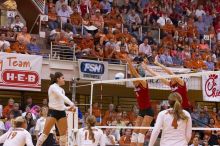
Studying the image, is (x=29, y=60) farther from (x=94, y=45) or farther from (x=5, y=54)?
(x=94, y=45)

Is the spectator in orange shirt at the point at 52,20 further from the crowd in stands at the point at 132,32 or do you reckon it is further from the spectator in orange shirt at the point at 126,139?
the spectator in orange shirt at the point at 126,139

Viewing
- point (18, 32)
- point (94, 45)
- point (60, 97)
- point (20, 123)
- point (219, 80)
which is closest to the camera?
point (20, 123)

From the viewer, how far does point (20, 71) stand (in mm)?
18297

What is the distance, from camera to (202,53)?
24.3 metres

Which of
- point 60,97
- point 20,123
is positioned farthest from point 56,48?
point 20,123

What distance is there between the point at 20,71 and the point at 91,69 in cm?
273

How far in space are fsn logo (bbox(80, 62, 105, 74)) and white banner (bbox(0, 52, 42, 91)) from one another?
172 centimetres

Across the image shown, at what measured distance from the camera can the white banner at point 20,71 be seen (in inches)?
707

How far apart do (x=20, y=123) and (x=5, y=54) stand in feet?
29.8

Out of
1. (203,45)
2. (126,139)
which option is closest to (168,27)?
(203,45)

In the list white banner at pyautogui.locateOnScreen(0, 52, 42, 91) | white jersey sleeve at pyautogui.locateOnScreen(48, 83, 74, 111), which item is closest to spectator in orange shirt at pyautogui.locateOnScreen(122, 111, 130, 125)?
white banner at pyautogui.locateOnScreen(0, 52, 42, 91)

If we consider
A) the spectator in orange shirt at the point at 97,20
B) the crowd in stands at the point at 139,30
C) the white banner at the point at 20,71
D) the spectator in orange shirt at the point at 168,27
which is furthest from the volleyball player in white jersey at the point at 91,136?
the spectator in orange shirt at the point at 168,27

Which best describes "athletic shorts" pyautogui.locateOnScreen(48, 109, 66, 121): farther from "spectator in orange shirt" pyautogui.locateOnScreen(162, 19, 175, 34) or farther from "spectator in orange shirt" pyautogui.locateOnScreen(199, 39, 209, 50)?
"spectator in orange shirt" pyautogui.locateOnScreen(199, 39, 209, 50)

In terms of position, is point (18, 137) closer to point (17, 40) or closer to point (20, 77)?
point (20, 77)
